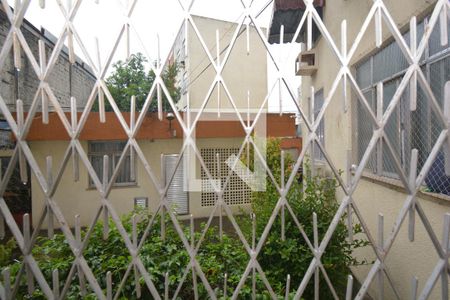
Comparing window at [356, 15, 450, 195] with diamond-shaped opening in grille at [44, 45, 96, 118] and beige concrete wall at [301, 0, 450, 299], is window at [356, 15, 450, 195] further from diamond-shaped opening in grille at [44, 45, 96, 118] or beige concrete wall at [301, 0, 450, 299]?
diamond-shaped opening in grille at [44, 45, 96, 118]

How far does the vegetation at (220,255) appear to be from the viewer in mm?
1665

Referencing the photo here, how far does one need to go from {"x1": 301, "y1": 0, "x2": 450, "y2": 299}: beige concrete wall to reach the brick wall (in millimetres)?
3964

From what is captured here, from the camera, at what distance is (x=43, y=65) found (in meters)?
0.91

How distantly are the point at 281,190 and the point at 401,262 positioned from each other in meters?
1.90

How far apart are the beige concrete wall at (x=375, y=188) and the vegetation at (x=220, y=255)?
0.35 meters

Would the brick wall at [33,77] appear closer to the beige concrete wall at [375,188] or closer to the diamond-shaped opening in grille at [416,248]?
the beige concrete wall at [375,188]

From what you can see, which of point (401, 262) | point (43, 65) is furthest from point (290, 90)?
point (401, 262)

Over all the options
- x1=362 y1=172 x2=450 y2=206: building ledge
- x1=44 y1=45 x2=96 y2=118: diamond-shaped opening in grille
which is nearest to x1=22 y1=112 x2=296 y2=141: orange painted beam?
x1=44 y1=45 x2=96 y2=118: diamond-shaped opening in grille

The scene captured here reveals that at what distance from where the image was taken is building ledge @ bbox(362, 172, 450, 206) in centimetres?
162

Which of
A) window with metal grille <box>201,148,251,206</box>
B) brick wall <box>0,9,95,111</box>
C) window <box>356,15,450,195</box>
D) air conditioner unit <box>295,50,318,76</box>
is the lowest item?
window with metal grille <box>201,148,251,206</box>

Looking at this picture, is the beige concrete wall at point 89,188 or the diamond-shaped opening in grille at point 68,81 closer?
the beige concrete wall at point 89,188

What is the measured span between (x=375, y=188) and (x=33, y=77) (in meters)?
7.90

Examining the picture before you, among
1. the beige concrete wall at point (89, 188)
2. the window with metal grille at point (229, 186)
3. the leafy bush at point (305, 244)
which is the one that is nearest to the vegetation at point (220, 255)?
the leafy bush at point (305, 244)

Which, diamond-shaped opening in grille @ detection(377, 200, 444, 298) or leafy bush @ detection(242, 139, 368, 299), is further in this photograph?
leafy bush @ detection(242, 139, 368, 299)
